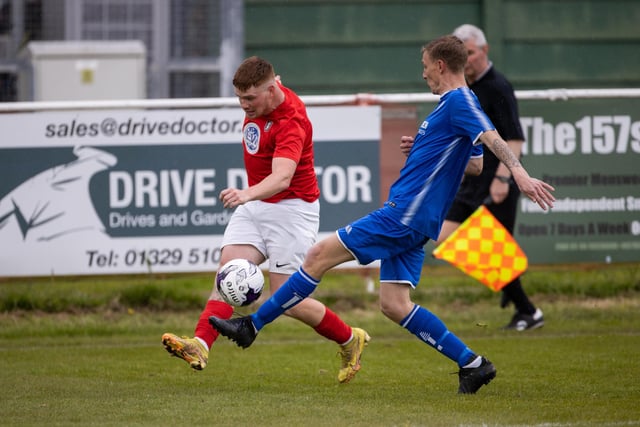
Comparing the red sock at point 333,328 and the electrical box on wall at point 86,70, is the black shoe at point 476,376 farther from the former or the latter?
the electrical box on wall at point 86,70

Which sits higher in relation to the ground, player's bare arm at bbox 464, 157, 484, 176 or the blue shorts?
Result: player's bare arm at bbox 464, 157, 484, 176

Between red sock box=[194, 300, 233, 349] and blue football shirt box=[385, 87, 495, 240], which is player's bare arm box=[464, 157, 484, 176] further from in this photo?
red sock box=[194, 300, 233, 349]

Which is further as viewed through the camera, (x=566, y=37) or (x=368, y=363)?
(x=566, y=37)

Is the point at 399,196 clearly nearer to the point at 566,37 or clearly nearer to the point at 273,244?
the point at 273,244

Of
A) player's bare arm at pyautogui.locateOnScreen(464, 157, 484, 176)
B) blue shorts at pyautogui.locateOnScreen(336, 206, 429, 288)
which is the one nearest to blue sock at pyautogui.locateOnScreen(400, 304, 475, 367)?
blue shorts at pyautogui.locateOnScreen(336, 206, 429, 288)

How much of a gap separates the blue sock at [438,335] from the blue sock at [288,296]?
63cm

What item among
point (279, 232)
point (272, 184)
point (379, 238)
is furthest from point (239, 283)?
point (379, 238)

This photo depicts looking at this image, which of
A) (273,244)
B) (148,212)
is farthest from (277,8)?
(273,244)

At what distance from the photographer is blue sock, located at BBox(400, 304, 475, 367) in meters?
7.06

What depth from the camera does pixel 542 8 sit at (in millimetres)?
14617

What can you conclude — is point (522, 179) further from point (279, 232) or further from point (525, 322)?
point (525, 322)

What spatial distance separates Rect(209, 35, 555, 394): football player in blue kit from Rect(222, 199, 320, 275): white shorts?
0.56 meters

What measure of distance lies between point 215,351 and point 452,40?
3.74 meters

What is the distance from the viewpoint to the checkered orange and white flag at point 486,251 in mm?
10484
